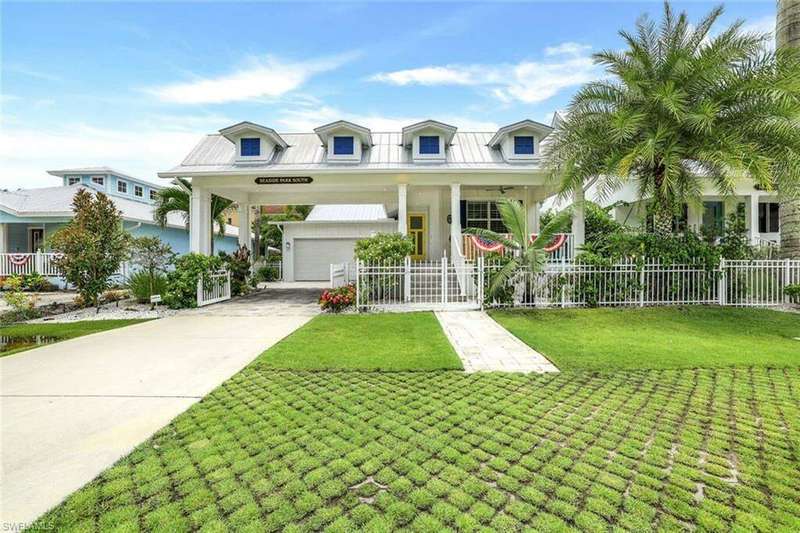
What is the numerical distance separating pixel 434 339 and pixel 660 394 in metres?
3.69

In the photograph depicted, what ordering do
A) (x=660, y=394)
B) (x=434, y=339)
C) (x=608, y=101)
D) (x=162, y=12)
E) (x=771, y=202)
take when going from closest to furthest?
(x=660, y=394)
(x=434, y=339)
(x=162, y=12)
(x=608, y=101)
(x=771, y=202)

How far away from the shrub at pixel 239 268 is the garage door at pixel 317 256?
6.55m

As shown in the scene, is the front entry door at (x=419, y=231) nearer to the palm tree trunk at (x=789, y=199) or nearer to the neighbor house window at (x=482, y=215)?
the neighbor house window at (x=482, y=215)

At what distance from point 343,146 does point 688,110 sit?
10.5 m

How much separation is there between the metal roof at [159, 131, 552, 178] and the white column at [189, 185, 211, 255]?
0.94m

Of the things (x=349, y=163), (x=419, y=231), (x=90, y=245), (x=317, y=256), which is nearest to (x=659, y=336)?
(x=349, y=163)

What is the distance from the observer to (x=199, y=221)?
1343 centimetres

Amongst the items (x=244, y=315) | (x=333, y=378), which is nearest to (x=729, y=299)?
(x=333, y=378)

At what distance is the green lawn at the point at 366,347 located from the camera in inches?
220

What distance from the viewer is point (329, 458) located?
3.00m

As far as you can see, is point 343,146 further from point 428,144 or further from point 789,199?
point 789,199

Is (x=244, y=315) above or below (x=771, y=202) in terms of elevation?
below

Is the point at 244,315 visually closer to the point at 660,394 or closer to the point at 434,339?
→ the point at 434,339

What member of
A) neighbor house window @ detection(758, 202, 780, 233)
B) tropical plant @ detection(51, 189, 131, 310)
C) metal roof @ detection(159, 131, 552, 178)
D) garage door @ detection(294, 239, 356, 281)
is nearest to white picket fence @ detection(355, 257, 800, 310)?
A: metal roof @ detection(159, 131, 552, 178)
